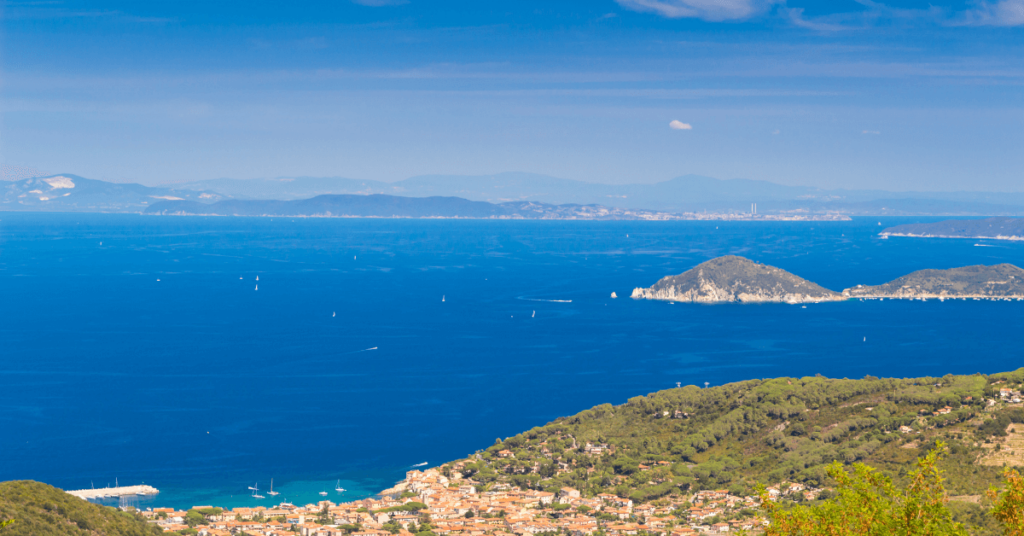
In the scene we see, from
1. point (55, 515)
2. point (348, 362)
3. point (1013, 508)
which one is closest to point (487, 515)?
point (55, 515)

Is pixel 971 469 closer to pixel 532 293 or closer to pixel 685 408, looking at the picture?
pixel 685 408

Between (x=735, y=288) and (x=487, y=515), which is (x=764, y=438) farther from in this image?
(x=735, y=288)

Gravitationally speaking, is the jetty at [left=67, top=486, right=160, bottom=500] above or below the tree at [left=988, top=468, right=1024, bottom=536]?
below

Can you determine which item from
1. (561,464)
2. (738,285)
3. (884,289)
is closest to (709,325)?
(738,285)

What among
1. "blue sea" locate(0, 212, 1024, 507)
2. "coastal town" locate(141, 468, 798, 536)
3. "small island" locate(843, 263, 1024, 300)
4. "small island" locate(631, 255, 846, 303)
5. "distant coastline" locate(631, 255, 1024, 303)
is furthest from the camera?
"small island" locate(843, 263, 1024, 300)

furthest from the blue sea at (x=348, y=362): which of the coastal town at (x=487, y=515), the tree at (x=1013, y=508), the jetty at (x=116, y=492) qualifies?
the tree at (x=1013, y=508)

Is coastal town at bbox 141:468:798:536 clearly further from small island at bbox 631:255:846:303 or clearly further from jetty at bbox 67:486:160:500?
small island at bbox 631:255:846:303

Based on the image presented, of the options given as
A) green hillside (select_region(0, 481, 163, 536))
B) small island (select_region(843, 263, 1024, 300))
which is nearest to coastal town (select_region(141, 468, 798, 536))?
green hillside (select_region(0, 481, 163, 536))
